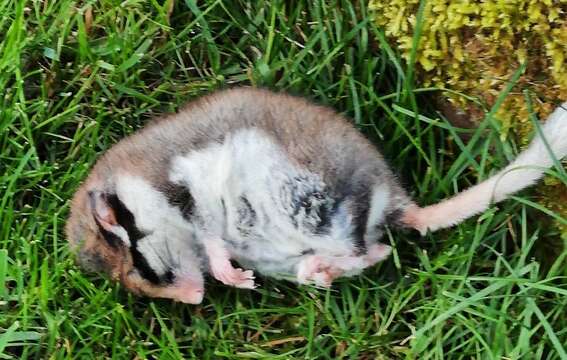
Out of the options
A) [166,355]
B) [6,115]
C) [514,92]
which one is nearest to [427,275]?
[514,92]

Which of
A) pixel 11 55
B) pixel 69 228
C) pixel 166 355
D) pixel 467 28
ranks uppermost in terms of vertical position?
pixel 467 28

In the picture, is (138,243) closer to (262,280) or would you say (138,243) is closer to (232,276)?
(232,276)

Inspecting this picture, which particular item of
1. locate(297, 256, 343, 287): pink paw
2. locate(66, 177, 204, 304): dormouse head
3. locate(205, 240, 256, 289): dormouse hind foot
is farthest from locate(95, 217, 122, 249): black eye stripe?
locate(297, 256, 343, 287): pink paw

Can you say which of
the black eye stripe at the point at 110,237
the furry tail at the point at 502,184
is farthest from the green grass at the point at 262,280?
the black eye stripe at the point at 110,237

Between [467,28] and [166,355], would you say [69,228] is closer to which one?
[166,355]

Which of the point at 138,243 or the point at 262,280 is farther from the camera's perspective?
the point at 262,280

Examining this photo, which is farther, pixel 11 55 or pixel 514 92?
pixel 11 55

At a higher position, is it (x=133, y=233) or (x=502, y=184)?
(x=502, y=184)

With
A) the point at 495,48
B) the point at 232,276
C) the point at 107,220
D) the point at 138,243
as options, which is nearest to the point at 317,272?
the point at 232,276
